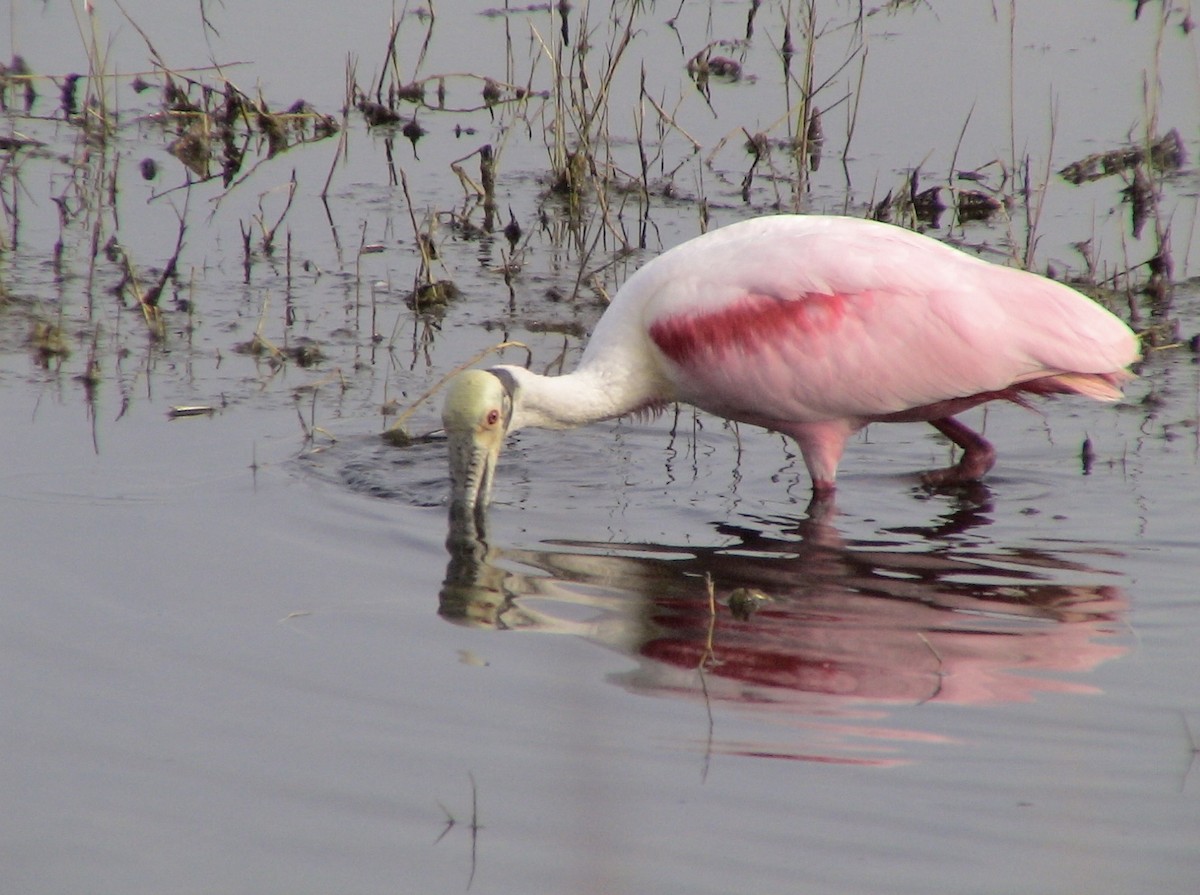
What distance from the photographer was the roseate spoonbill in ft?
20.4

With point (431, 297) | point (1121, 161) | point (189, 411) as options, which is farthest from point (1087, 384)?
point (1121, 161)

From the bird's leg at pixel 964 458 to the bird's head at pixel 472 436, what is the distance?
150 cm

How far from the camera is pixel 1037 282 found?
20.7 feet

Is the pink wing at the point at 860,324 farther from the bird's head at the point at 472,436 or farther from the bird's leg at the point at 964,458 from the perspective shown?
the bird's head at the point at 472,436

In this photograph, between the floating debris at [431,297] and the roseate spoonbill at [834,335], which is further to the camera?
the floating debris at [431,297]

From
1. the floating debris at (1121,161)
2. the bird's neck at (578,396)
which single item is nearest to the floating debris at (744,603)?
the bird's neck at (578,396)

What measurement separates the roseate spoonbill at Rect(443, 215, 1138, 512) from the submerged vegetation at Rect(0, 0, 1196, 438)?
1204 millimetres

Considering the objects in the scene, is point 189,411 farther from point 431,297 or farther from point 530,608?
point 530,608

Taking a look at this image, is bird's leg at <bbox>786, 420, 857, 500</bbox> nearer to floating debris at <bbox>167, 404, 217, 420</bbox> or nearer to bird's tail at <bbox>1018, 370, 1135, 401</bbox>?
bird's tail at <bbox>1018, 370, 1135, 401</bbox>

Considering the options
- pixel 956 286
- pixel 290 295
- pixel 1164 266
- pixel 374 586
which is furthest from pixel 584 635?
pixel 1164 266

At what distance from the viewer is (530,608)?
18.0 ft

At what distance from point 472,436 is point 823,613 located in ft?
4.64

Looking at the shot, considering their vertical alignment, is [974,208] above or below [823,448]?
above

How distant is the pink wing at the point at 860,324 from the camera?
6219 millimetres
